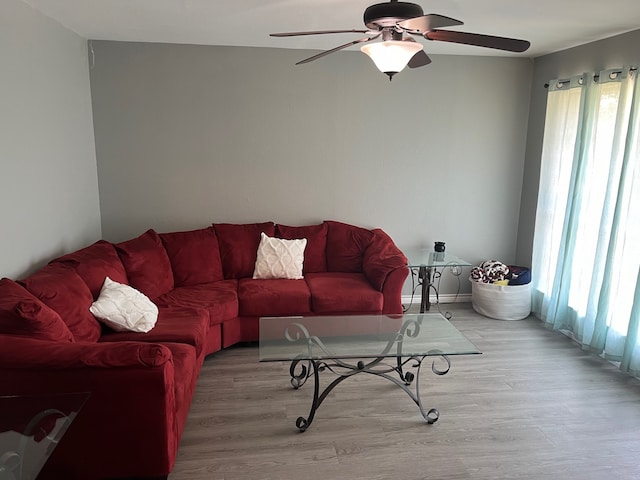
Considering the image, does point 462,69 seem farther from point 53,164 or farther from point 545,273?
point 53,164

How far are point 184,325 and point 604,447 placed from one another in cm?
258

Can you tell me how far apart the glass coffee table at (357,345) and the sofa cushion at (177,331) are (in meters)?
0.42

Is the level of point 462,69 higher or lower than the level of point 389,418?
higher

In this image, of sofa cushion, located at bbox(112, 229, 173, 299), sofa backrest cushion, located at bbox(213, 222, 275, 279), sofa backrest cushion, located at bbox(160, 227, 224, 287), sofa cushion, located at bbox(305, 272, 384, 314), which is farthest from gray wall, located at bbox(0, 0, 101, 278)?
sofa cushion, located at bbox(305, 272, 384, 314)

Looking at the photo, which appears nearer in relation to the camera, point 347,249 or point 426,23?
point 426,23

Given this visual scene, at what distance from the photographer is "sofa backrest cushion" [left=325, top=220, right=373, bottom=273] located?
14.8 ft

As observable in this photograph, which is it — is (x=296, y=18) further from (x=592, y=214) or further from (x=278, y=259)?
(x=592, y=214)

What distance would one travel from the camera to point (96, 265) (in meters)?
3.26

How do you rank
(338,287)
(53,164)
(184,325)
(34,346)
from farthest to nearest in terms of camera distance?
(338,287), (53,164), (184,325), (34,346)

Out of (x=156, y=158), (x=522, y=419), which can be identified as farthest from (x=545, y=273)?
(x=156, y=158)

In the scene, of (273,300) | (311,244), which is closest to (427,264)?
(311,244)

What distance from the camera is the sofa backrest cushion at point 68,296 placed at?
104 inches

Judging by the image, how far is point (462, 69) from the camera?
4.67 metres

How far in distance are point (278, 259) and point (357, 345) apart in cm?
161
